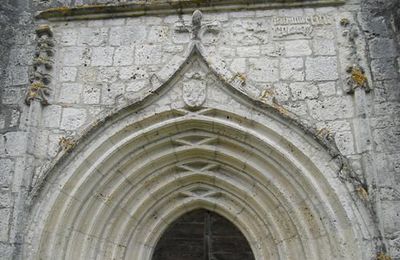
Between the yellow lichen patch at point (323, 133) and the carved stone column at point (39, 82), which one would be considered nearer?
the yellow lichen patch at point (323, 133)

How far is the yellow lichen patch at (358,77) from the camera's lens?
5082mm

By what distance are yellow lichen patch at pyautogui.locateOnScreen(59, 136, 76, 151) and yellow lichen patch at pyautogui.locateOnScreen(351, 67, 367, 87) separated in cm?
277

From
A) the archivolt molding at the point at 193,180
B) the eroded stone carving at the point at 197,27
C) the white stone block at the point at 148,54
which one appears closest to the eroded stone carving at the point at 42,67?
the archivolt molding at the point at 193,180

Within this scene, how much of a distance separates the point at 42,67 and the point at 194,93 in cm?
161

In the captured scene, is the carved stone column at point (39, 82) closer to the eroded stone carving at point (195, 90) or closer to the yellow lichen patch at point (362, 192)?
the eroded stone carving at point (195, 90)

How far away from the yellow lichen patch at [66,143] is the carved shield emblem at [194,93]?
1.17m

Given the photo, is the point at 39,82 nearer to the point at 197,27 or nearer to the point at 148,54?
the point at 148,54

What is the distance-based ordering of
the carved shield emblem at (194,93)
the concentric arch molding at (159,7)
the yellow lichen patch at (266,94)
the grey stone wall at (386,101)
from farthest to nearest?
the concentric arch molding at (159,7), the carved shield emblem at (194,93), the yellow lichen patch at (266,94), the grey stone wall at (386,101)

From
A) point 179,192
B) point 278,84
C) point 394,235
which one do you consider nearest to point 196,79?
point 278,84

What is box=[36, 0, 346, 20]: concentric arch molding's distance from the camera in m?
5.68

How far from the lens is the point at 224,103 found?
5285 millimetres

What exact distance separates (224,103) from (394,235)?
6.46ft

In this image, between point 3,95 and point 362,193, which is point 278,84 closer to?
point 362,193

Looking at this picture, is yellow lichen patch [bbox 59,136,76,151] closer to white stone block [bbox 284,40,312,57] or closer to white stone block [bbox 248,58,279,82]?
white stone block [bbox 248,58,279,82]
